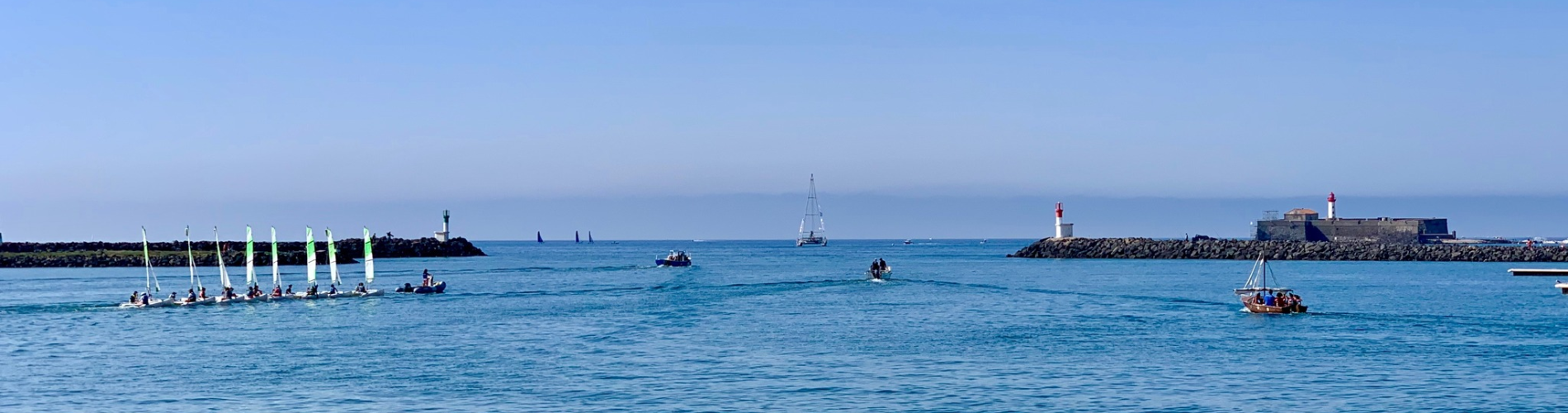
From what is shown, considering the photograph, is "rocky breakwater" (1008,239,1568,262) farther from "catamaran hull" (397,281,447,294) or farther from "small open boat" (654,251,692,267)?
"catamaran hull" (397,281,447,294)

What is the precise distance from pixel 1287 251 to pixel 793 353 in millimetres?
134553

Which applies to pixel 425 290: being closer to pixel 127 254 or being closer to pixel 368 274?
pixel 368 274

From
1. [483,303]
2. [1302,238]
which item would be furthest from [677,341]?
[1302,238]

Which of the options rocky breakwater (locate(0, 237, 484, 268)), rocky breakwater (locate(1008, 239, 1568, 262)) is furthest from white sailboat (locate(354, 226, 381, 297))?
rocky breakwater (locate(1008, 239, 1568, 262))

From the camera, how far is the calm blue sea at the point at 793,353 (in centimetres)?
3809

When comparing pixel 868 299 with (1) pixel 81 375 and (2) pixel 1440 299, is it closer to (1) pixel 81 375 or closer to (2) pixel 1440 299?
(2) pixel 1440 299

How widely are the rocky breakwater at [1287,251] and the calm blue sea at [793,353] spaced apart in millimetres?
73264

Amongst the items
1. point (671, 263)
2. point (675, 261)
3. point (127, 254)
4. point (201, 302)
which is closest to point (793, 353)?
point (201, 302)

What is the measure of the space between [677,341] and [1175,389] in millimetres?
20106

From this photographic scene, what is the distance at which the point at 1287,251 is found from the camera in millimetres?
171250

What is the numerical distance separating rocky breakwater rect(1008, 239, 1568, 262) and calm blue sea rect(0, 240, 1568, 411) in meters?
73.3

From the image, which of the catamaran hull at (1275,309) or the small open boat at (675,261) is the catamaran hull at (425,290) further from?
the small open boat at (675,261)

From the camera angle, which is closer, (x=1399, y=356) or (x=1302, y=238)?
(x=1399, y=356)

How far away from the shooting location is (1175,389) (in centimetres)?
3984
